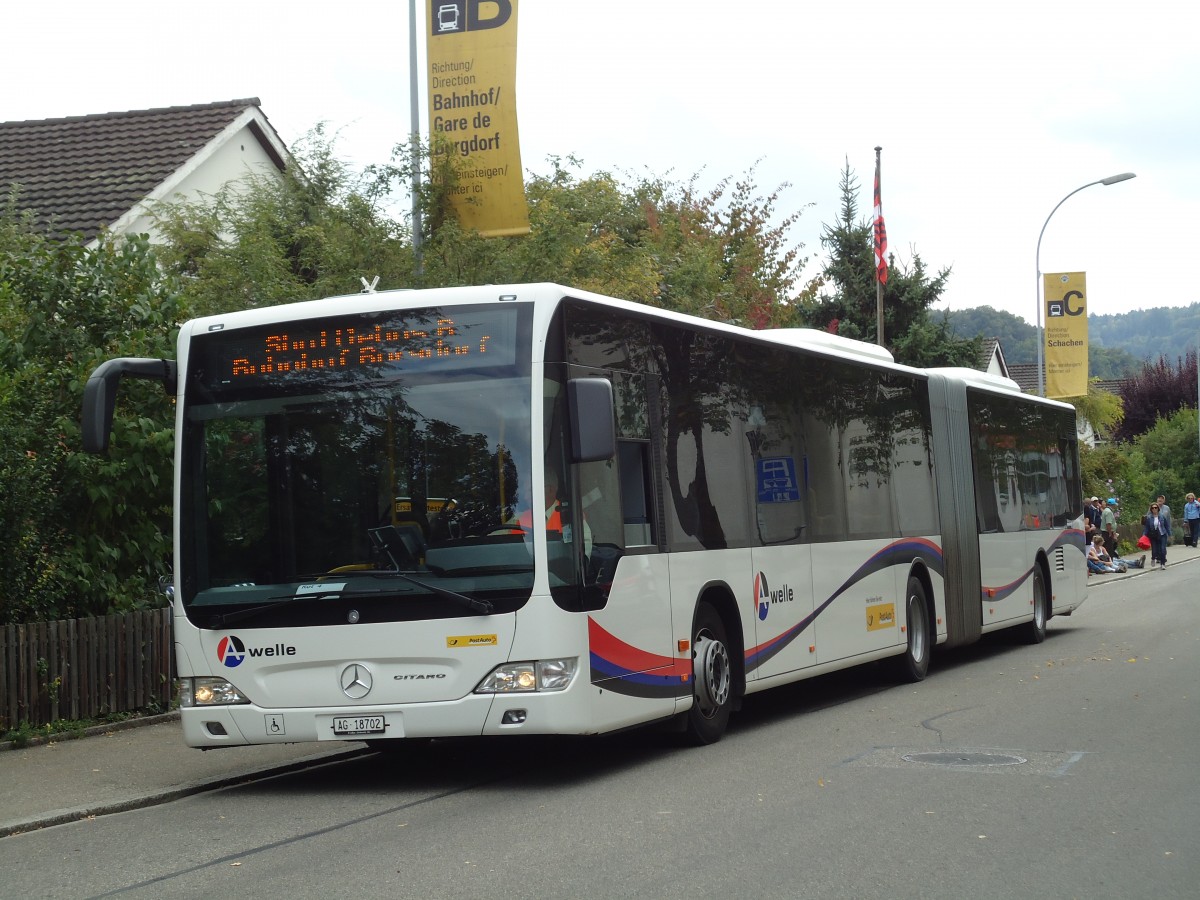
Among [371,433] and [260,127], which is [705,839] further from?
[260,127]

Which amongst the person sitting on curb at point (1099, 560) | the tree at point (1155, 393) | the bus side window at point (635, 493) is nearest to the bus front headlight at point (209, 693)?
the bus side window at point (635, 493)

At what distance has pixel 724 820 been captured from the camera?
8070mm

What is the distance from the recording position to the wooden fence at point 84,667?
1259 centimetres

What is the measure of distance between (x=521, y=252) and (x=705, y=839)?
1139 centimetres

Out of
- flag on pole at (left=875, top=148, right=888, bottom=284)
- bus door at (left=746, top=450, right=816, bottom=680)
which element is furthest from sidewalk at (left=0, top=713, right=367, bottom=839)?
flag on pole at (left=875, top=148, right=888, bottom=284)

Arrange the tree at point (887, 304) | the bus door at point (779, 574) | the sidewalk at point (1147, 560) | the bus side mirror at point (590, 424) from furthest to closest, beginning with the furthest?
the tree at point (887, 304), the sidewalk at point (1147, 560), the bus door at point (779, 574), the bus side mirror at point (590, 424)

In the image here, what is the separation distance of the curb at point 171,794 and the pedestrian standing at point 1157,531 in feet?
111

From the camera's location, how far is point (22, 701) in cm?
1266

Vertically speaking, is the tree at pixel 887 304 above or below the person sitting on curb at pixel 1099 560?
above

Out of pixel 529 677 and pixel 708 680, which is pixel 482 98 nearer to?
pixel 708 680

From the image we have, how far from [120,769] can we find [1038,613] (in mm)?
13438

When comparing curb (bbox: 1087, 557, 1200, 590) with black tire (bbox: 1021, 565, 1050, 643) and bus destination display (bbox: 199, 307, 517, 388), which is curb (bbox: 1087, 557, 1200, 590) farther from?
bus destination display (bbox: 199, 307, 517, 388)

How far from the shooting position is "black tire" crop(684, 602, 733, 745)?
1107 cm

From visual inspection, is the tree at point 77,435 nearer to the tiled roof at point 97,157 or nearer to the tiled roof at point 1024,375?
the tiled roof at point 97,157
